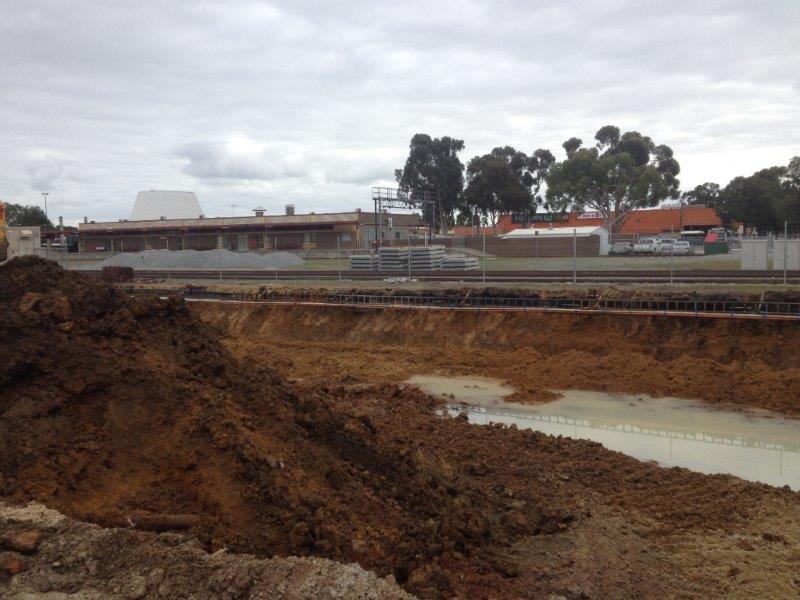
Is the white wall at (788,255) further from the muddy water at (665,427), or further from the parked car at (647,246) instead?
the parked car at (647,246)

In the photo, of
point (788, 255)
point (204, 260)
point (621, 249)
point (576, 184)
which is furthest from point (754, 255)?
point (576, 184)

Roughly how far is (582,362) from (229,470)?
33.8 feet

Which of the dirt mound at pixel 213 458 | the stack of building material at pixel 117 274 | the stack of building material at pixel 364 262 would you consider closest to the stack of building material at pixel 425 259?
the stack of building material at pixel 364 262

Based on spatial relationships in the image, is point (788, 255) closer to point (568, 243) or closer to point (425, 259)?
point (425, 259)

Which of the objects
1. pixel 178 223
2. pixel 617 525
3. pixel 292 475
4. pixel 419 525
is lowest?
pixel 617 525

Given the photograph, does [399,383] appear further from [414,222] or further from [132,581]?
[414,222]

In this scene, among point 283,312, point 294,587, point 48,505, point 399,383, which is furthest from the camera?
point 283,312

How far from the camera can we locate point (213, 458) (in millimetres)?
5867

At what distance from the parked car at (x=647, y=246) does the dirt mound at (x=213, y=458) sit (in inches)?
1492

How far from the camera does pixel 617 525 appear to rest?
6.94 metres

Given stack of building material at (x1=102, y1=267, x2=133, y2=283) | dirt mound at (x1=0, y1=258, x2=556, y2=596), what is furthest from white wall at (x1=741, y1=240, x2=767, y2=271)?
stack of building material at (x1=102, y1=267, x2=133, y2=283)

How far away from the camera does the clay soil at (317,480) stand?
5469mm

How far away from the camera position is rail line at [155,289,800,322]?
15305 mm

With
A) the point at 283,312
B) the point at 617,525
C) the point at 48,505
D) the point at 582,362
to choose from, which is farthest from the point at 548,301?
the point at 48,505
